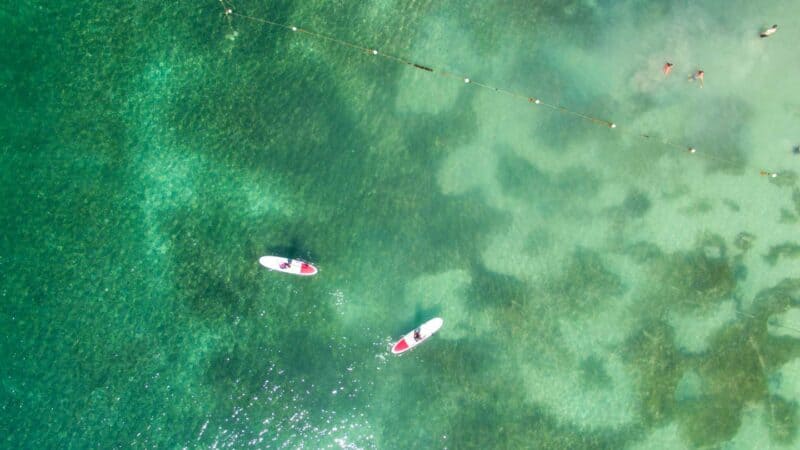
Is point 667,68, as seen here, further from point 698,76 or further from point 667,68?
point 698,76

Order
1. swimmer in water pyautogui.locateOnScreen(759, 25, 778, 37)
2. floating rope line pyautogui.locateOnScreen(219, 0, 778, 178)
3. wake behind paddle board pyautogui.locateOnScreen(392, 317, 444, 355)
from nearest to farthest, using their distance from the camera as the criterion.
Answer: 1. wake behind paddle board pyautogui.locateOnScreen(392, 317, 444, 355)
2. swimmer in water pyautogui.locateOnScreen(759, 25, 778, 37)
3. floating rope line pyautogui.locateOnScreen(219, 0, 778, 178)

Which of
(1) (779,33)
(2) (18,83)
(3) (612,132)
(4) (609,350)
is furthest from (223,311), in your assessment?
(1) (779,33)

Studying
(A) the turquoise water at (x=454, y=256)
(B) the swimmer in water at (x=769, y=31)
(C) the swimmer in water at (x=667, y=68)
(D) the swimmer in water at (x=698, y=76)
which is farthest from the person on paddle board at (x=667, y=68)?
(B) the swimmer in water at (x=769, y=31)

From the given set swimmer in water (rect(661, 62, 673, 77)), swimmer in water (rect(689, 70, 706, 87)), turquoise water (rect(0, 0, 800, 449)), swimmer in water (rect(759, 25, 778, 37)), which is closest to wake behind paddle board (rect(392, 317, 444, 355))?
turquoise water (rect(0, 0, 800, 449))

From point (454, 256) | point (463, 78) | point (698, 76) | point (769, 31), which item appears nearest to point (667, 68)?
point (698, 76)

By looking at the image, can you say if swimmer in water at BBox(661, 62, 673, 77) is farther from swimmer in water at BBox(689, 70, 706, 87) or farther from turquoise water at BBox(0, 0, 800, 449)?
swimmer in water at BBox(689, 70, 706, 87)

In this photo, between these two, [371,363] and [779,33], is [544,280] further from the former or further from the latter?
[779,33]

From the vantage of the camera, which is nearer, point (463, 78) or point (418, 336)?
point (418, 336)
